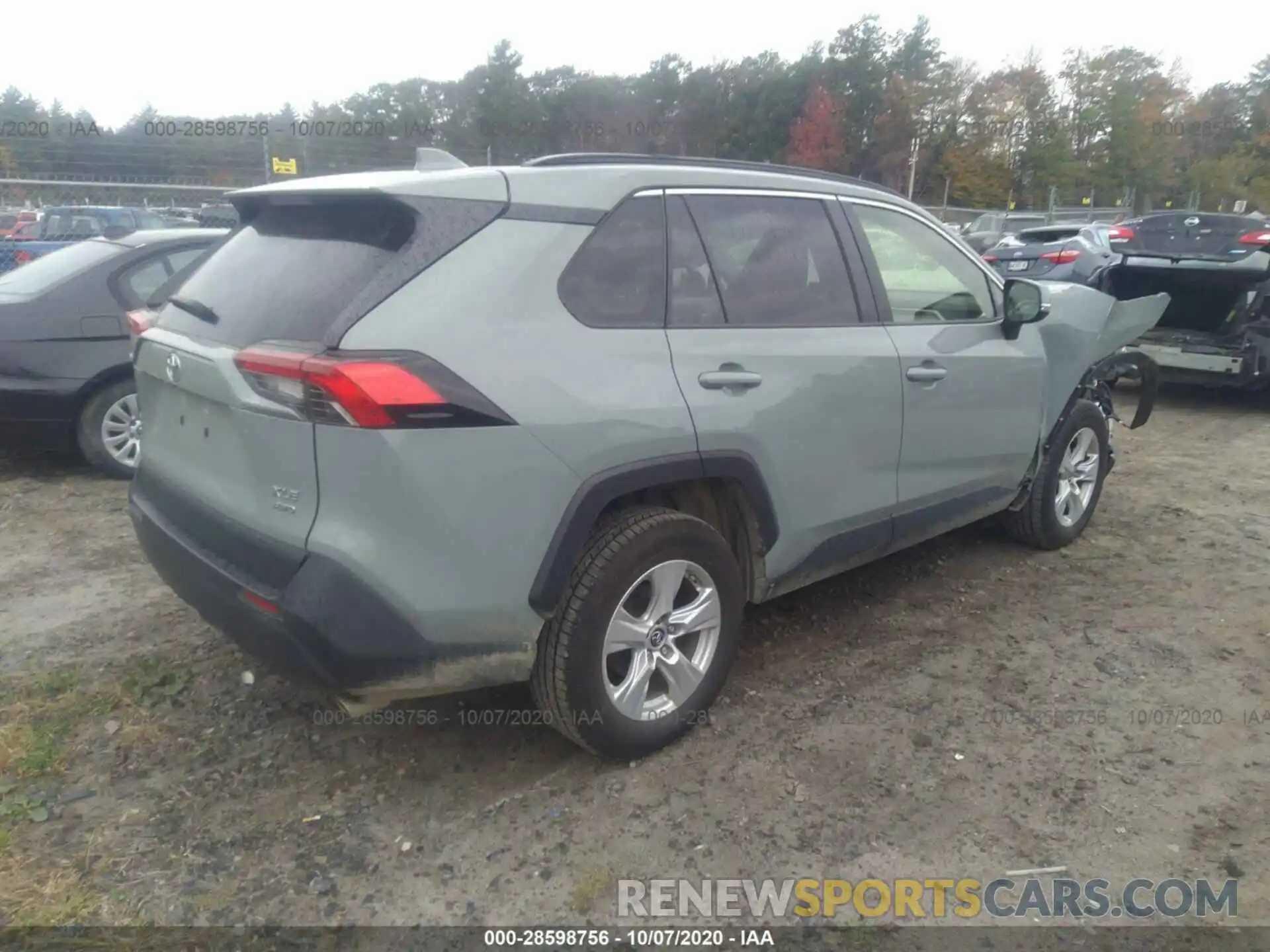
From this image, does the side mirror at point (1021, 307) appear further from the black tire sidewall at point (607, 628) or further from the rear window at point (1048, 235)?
the rear window at point (1048, 235)

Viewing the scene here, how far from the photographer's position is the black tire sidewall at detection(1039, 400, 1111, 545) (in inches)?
183

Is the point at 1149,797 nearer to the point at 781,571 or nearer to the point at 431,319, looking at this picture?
the point at 781,571

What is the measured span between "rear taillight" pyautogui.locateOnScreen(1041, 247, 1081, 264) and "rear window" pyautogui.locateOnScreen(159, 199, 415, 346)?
11.5 m

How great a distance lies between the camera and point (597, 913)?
8.01ft

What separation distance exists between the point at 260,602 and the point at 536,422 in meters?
0.85

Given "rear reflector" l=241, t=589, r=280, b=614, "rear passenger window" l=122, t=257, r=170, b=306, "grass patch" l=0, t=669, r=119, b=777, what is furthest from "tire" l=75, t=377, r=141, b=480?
"rear reflector" l=241, t=589, r=280, b=614

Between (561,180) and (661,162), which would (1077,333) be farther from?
(561,180)

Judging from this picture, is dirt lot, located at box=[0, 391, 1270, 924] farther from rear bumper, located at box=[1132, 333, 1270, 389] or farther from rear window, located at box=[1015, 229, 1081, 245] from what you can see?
rear window, located at box=[1015, 229, 1081, 245]

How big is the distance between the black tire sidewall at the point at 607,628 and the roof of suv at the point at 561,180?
1.00m

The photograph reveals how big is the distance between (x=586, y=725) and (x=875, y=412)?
152 centimetres

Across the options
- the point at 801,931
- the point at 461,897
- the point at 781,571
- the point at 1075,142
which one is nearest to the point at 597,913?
the point at 461,897

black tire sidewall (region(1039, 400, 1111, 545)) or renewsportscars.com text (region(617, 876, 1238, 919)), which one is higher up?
black tire sidewall (region(1039, 400, 1111, 545))

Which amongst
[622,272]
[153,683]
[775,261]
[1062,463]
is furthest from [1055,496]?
[153,683]

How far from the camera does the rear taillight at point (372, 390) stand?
2.29 meters
